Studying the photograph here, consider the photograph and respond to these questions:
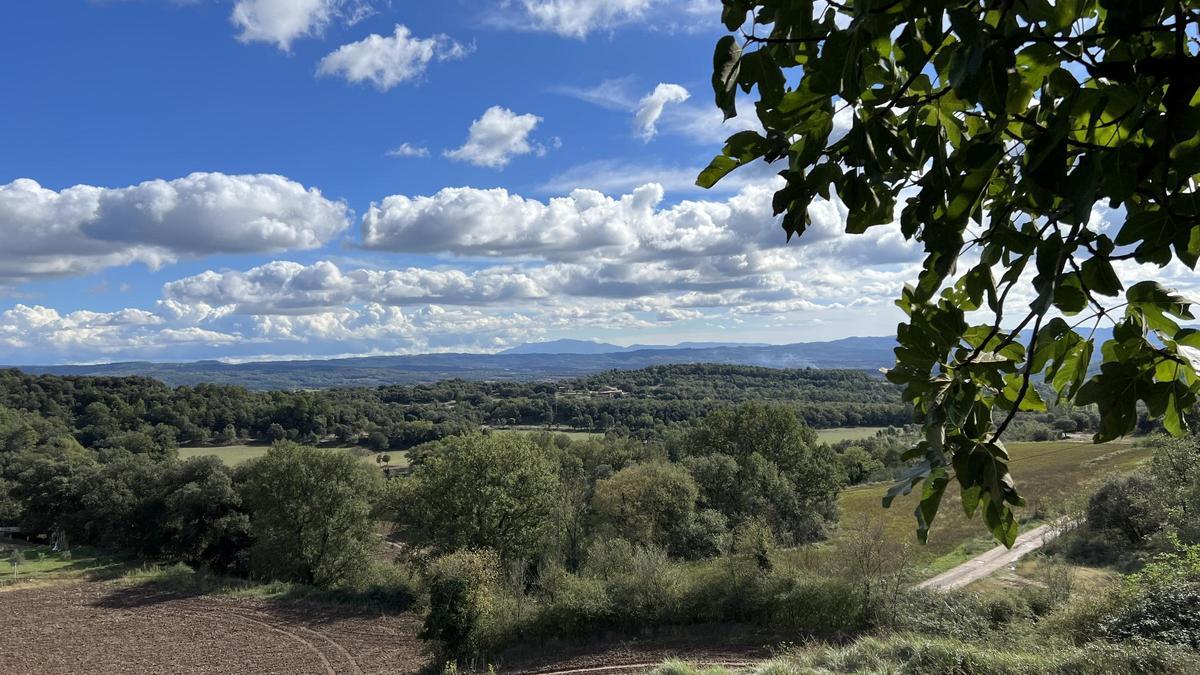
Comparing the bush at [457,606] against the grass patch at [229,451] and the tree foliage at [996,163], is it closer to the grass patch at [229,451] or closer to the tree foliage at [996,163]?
the tree foliage at [996,163]

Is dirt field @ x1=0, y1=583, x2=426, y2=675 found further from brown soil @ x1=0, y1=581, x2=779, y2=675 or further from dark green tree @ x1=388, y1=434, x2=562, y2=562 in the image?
dark green tree @ x1=388, y1=434, x2=562, y2=562

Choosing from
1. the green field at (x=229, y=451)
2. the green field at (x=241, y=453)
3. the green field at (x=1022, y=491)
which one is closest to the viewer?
the green field at (x=1022, y=491)

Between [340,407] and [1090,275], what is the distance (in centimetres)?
10399

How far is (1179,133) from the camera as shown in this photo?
935 millimetres

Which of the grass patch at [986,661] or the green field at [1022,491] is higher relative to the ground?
the grass patch at [986,661]

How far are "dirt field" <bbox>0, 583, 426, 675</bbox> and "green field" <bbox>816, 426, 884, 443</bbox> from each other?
210 feet

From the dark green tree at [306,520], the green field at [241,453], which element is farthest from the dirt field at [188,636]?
the green field at [241,453]

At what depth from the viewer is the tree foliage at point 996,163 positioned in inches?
36.7

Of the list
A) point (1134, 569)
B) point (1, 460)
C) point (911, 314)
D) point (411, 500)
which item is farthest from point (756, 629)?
point (1, 460)

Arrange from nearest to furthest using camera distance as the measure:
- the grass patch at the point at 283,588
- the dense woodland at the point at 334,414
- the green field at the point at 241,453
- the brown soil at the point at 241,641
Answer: the brown soil at the point at 241,641 < the grass patch at the point at 283,588 < the green field at the point at 241,453 < the dense woodland at the point at 334,414

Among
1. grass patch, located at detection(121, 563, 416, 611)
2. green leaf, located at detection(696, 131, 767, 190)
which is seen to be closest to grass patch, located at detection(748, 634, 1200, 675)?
green leaf, located at detection(696, 131, 767, 190)

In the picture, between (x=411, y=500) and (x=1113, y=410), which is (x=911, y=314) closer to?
(x=1113, y=410)

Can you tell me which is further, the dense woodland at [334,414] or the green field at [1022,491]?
the dense woodland at [334,414]

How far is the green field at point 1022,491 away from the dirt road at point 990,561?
768 millimetres
